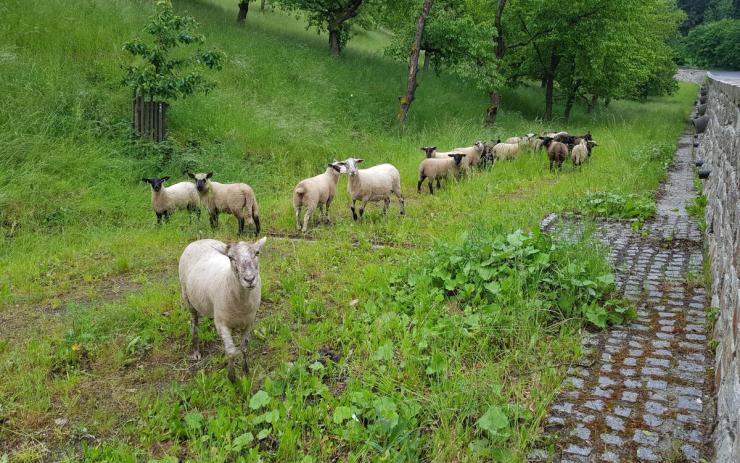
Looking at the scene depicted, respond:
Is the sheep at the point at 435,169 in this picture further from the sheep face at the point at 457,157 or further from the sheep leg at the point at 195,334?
the sheep leg at the point at 195,334

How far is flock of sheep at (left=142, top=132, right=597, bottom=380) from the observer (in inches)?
186

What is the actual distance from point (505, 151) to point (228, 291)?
455 inches

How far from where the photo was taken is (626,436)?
3.56m

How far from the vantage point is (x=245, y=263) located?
4.48m

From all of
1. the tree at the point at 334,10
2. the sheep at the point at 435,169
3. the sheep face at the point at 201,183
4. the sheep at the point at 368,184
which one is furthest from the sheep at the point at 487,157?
the tree at the point at 334,10

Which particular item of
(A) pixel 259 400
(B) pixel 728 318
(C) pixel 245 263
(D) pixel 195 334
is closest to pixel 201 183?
(D) pixel 195 334

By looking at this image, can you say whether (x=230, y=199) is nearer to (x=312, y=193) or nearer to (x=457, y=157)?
(x=312, y=193)

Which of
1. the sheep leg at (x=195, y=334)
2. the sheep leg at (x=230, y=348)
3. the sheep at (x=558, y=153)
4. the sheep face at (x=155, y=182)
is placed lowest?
the sheep leg at (x=195, y=334)

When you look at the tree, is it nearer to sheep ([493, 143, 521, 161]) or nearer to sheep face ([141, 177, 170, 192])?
sheep ([493, 143, 521, 161])

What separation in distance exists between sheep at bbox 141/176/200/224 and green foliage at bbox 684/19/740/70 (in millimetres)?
51461

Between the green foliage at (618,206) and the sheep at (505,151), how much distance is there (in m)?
5.46

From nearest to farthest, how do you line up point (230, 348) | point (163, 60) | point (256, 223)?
point (230, 348)
point (256, 223)
point (163, 60)

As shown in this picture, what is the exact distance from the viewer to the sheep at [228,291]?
4.56m

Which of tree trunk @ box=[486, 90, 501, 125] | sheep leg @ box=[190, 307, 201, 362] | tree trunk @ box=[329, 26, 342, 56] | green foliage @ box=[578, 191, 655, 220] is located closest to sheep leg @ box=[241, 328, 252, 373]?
sheep leg @ box=[190, 307, 201, 362]
